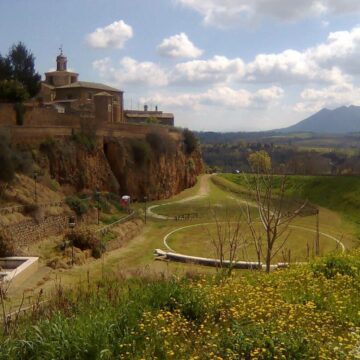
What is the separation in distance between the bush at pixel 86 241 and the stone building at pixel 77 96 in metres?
20.0

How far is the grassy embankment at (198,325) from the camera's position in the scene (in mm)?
5832

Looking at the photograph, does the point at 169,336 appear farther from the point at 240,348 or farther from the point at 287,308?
the point at 287,308

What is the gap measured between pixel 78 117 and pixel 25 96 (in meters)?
4.12

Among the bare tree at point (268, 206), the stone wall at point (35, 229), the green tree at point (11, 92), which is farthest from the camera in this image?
the green tree at point (11, 92)

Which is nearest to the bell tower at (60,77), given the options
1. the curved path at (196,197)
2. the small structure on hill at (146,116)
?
the small structure on hill at (146,116)

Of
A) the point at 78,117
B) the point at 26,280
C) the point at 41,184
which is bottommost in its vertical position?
the point at 26,280

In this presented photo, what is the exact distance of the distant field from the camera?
4259 cm

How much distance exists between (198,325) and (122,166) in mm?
34781

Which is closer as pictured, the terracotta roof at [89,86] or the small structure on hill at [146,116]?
the terracotta roof at [89,86]

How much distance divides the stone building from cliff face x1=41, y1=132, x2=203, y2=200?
3788 mm

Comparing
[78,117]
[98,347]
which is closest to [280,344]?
[98,347]

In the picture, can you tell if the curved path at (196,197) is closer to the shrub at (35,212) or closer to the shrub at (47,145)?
the shrub at (47,145)

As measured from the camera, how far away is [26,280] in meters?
18.5

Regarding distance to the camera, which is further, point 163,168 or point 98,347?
point 163,168
